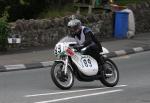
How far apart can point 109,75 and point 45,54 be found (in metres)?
6.53

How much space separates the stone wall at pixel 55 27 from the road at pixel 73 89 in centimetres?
461

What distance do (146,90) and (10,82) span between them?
3348 millimetres

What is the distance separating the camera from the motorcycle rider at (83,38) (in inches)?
530

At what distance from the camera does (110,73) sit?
1411cm

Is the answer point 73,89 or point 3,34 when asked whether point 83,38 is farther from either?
point 3,34

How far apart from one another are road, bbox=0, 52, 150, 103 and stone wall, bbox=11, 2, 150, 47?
461 centimetres

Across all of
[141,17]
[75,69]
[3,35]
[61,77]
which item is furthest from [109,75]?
[141,17]

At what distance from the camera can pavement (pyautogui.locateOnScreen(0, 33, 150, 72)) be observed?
1789 cm

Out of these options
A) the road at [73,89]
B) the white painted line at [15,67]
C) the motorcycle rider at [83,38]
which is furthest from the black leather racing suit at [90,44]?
the white painted line at [15,67]

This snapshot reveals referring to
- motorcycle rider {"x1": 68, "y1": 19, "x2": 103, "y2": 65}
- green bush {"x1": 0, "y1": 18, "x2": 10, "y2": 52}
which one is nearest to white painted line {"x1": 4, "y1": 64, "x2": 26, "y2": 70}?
green bush {"x1": 0, "y1": 18, "x2": 10, "y2": 52}

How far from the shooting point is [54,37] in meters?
22.8

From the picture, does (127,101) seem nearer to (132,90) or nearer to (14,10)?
(132,90)

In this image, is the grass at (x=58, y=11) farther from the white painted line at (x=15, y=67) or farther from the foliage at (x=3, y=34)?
the white painted line at (x=15, y=67)

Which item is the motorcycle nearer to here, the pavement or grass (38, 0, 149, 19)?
the pavement
